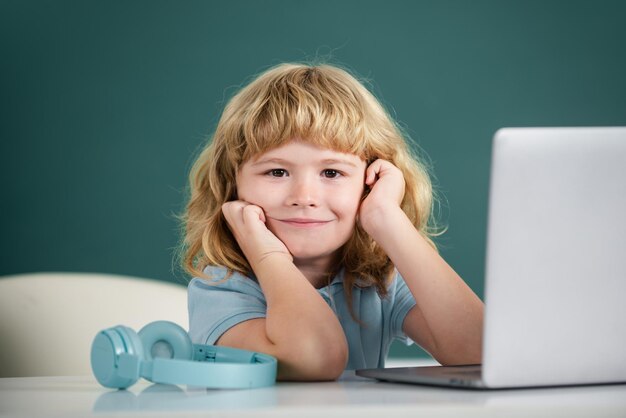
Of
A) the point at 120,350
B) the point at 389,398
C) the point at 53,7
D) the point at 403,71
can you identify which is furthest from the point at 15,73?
the point at 389,398

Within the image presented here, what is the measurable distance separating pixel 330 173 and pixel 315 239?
0.31 feet

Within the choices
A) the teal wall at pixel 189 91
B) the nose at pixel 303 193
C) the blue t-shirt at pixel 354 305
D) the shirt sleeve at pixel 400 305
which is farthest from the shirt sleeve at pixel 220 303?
the teal wall at pixel 189 91

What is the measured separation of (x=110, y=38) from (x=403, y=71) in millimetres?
1023

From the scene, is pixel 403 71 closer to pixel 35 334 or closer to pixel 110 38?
pixel 110 38

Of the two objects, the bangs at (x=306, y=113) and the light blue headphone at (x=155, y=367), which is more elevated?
the bangs at (x=306, y=113)

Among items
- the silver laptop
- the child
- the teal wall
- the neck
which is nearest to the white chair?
the child

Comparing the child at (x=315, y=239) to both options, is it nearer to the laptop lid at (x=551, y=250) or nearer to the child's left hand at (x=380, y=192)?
the child's left hand at (x=380, y=192)

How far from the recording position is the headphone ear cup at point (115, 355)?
2.47ft

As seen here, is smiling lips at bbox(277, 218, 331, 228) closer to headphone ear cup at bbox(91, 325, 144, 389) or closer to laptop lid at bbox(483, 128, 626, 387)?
headphone ear cup at bbox(91, 325, 144, 389)

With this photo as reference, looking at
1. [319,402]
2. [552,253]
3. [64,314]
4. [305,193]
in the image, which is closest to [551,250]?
[552,253]

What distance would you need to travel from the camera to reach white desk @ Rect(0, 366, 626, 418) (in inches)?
23.1

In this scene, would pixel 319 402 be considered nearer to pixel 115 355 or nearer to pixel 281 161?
pixel 115 355

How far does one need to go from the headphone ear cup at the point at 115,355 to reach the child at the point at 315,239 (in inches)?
7.5

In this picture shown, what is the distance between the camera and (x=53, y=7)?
2898 millimetres
